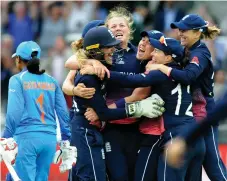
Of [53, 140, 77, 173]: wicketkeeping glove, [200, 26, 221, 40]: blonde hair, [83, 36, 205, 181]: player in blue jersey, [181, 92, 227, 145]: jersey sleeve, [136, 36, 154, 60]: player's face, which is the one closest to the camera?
[181, 92, 227, 145]: jersey sleeve

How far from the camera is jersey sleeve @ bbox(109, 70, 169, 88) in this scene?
754 centimetres

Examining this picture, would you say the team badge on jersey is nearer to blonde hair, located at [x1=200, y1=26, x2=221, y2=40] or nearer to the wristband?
blonde hair, located at [x1=200, y1=26, x2=221, y2=40]

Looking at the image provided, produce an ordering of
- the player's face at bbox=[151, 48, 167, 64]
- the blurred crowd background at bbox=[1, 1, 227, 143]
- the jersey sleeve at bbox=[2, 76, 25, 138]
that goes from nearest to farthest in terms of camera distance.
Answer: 1. the player's face at bbox=[151, 48, 167, 64]
2. the jersey sleeve at bbox=[2, 76, 25, 138]
3. the blurred crowd background at bbox=[1, 1, 227, 143]

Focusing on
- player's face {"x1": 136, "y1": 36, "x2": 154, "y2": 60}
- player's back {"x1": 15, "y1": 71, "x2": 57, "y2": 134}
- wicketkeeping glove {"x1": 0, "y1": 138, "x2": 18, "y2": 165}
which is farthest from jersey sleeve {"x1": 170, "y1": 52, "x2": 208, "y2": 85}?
wicketkeeping glove {"x1": 0, "y1": 138, "x2": 18, "y2": 165}

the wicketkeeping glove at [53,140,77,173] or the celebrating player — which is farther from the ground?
the celebrating player

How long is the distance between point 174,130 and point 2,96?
274 inches

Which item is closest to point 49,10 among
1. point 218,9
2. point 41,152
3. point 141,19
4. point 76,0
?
point 76,0

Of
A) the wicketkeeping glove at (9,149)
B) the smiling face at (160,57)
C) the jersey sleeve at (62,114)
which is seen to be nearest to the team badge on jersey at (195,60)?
the smiling face at (160,57)

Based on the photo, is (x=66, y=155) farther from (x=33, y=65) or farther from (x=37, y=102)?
(x=33, y=65)

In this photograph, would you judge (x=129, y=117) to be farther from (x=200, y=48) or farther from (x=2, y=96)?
(x=2, y=96)

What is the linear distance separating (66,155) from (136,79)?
1.18m

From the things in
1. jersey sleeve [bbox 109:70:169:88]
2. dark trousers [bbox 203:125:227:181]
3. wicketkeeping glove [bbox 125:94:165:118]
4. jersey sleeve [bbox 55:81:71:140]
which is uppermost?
jersey sleeve [bbox 109:70:169:88]

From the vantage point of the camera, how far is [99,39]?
753 centimetres

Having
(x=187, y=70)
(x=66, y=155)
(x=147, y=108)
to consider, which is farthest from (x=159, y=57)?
(x=66, y=155)
